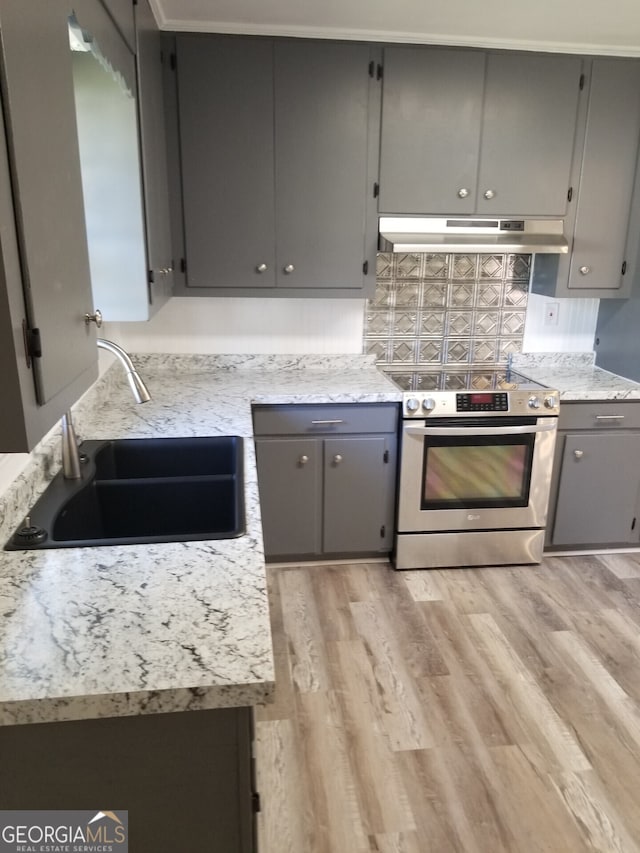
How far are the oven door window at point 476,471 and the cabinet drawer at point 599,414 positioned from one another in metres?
0.21

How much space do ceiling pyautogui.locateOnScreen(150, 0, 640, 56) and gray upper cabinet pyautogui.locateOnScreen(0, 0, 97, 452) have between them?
1639 mm

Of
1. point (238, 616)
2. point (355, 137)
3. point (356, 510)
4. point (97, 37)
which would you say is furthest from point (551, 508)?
point (97, 37)

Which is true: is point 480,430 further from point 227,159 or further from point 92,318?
point 92,318

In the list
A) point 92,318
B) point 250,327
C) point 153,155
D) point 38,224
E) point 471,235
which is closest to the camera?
point 38,224

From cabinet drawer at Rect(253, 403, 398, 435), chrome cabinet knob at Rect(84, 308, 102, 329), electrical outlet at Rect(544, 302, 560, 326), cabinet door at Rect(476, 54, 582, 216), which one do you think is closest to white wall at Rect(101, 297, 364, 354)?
cabinet drawer at Rect(253, 403, 398, 435)

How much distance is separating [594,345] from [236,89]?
2273mm

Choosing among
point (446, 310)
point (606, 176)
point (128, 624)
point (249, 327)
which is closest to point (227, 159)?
point (249, 327)

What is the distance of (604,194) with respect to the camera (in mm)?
2941

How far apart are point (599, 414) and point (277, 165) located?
1885 mm

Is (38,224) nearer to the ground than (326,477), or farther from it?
farther from it

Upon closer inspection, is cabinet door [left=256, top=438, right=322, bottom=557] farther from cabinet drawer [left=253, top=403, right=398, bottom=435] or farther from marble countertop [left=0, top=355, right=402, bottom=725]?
marble countertop [left=0, top=355, right=402, bottom=725]

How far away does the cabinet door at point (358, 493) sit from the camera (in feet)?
9.48

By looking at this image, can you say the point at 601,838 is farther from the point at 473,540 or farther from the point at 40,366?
the point at 40,366

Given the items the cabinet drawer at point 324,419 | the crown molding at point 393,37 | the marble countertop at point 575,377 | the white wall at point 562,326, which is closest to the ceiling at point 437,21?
the crown molding at point 393,37
